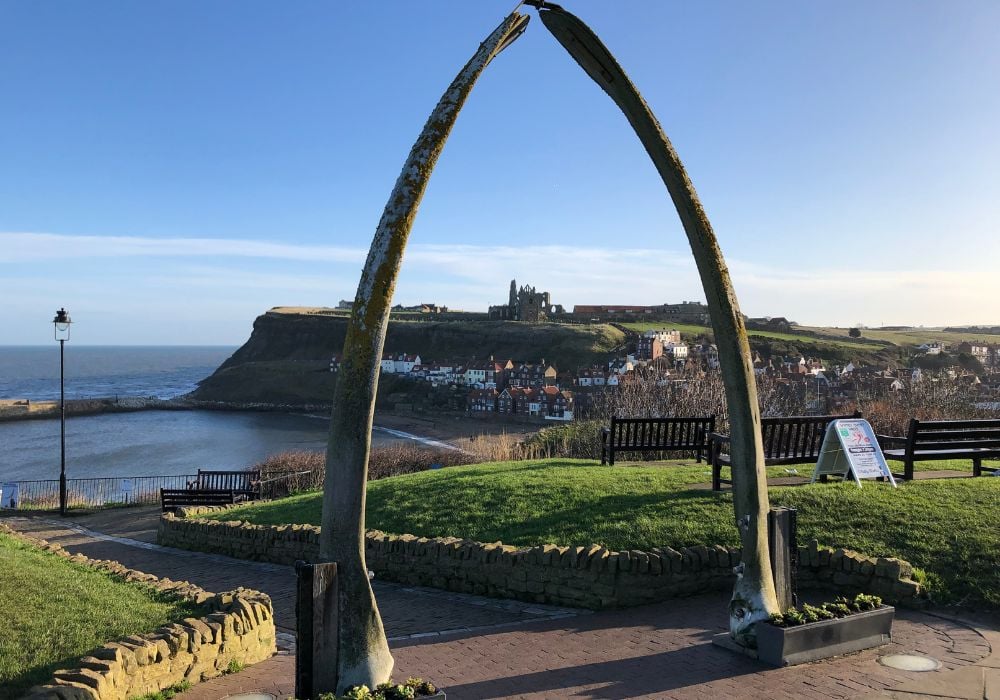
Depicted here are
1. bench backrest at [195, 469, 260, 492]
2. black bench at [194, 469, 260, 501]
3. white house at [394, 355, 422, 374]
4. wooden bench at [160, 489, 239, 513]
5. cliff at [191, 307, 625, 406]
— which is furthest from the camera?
white house at [394, 355, 422, 374]

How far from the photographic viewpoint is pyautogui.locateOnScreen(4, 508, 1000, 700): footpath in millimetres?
5219

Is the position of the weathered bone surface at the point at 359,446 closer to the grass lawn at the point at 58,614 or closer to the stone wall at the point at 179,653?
the stone wall at the point at 179,653

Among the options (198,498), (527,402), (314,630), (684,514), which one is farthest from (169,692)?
(527,402)

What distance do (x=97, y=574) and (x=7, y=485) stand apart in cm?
1931

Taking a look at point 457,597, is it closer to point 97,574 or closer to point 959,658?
point 97,574

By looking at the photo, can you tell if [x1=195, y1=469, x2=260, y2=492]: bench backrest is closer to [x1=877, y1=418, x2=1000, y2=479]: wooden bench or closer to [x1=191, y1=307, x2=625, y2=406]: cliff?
[x1=877, y1=418, x2=1000, y2=479]: wooden bench

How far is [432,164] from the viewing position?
493 centimetres

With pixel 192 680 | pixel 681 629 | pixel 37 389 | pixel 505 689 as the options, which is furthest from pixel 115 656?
pixel 37 389

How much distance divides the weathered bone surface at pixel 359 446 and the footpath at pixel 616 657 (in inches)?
38.4

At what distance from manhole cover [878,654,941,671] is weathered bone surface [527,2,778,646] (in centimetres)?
93

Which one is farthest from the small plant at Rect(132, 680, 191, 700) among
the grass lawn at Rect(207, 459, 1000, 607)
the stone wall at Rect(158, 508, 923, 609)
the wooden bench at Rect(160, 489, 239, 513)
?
the wooden bench at Rect(160, 489, 239, 513)

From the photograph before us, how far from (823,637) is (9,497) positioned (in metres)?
25.4

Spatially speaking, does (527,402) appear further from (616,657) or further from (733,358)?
(733,358)

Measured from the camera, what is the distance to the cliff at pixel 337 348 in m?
106
